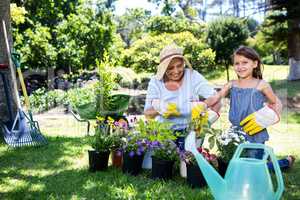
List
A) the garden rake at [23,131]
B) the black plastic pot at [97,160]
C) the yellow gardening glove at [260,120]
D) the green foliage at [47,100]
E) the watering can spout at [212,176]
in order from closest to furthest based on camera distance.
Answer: the watering can spout at [212,176] → the yellow gardening glove at [260,120] → the black plastic pot at [97,160] → the garden rake at [23,131] → the green foliage at [47,100]

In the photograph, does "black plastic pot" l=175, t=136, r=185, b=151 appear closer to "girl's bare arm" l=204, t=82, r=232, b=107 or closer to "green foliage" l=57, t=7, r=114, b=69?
"girl's bare arm" l=204, t=82, r=232, b=107

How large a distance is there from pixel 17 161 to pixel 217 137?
2092mm

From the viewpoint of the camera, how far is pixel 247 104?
3104 millimetres

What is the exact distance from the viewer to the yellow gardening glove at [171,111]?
3.38m

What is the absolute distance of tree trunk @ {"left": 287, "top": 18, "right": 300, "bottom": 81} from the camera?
1157 centimetres

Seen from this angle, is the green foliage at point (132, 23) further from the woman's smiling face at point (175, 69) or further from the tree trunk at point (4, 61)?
the woman's smiling face at point (175, 69)

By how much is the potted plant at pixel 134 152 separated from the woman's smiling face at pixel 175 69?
595mm

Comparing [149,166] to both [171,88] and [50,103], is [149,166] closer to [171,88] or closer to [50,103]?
[171,88]

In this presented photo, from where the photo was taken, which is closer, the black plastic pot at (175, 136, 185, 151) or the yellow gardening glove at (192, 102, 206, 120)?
the yellow gardening glove at (192, 102, 206, 120)

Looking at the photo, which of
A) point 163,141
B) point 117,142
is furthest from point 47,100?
point 163,141

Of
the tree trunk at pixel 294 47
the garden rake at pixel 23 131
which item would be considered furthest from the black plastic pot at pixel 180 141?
the tree trunk at pixel 294 47

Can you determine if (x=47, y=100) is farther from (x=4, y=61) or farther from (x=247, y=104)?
(x=247, y=104)

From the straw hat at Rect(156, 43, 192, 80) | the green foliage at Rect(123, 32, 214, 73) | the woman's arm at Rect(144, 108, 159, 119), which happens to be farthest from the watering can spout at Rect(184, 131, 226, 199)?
the green foliage at Rect(123, 32, 214, 73)

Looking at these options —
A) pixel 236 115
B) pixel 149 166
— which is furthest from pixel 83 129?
pixel 236 115
